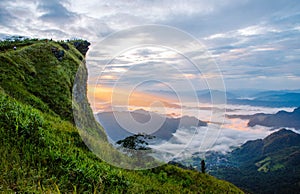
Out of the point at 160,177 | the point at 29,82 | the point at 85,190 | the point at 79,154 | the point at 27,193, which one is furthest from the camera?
the point at 29,82

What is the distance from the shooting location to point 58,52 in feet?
84.0

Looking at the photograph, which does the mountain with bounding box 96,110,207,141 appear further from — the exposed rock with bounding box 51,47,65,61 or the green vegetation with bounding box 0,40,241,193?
the exposed rock with bounding box 51,47,65,61

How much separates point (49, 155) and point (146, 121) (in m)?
3.37

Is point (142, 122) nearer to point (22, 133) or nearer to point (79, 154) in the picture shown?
point (79, 154)

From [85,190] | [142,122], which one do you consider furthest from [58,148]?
[142,122]

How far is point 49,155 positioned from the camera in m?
8.14

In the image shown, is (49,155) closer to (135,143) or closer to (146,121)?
(146,121)

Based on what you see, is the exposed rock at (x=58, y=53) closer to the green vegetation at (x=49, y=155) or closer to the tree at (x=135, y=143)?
the green vegetation at (x=49, y=155)

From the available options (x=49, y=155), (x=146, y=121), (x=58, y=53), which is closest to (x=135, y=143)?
(x=146, y=121)

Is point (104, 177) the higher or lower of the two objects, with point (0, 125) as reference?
lower

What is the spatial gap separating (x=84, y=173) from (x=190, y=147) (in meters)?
4.69

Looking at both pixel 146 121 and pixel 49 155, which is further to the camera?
pixel 146 121

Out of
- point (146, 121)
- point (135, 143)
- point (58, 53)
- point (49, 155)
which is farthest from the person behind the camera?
point (58, 53)

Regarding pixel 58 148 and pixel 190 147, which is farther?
pixel 190 147
